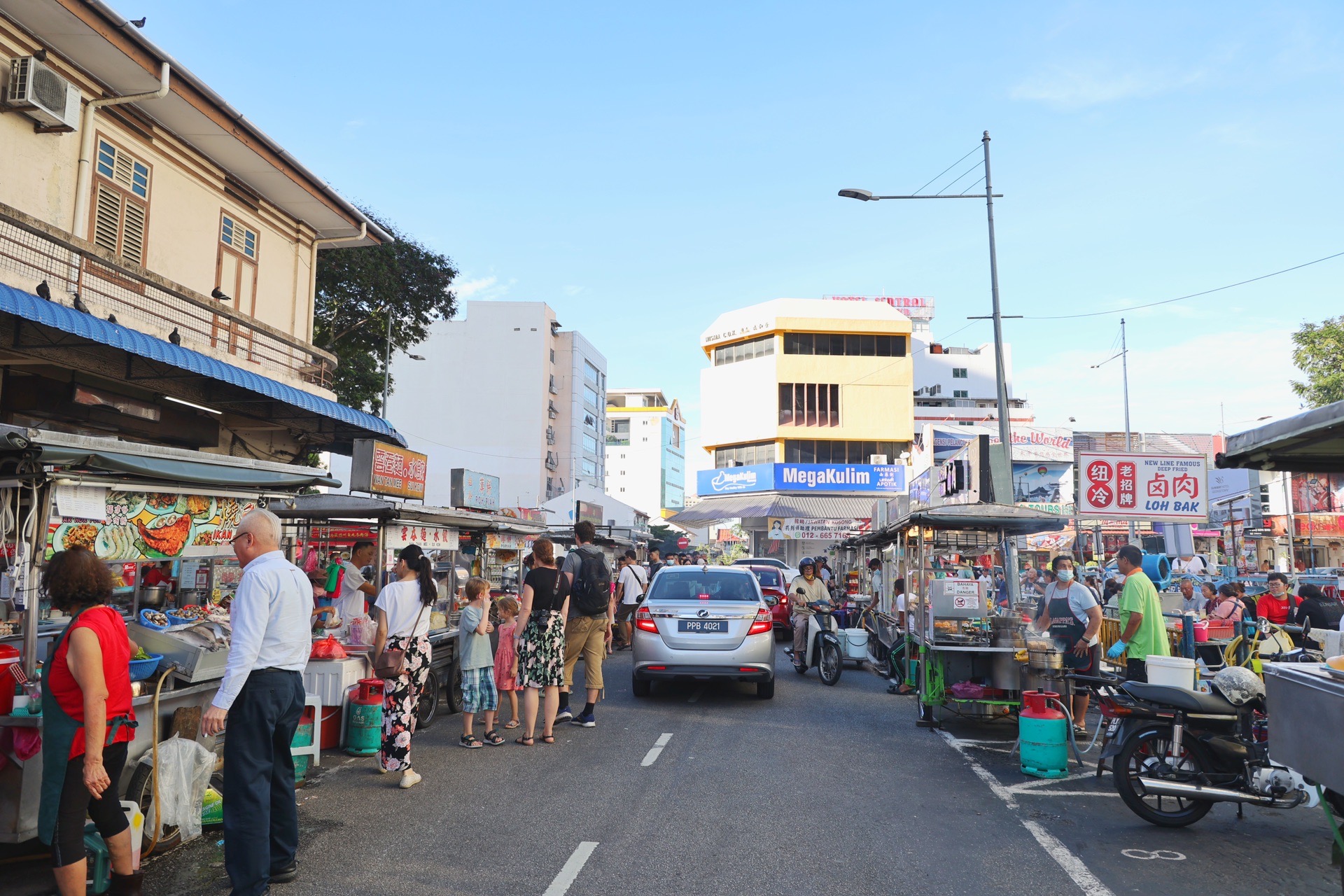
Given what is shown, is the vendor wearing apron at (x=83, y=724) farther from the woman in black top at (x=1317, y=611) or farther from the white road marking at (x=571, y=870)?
the woman in black top at (x=1317, y=611)

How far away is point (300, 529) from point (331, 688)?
438cm

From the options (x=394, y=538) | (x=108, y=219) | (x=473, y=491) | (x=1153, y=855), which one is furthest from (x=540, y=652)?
(x=108, y=219)

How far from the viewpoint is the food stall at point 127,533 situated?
491 centimetres

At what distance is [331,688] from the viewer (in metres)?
7.83

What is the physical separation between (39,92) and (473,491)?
7955 mm

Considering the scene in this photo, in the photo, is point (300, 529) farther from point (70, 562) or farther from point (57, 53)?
point (70, 562)

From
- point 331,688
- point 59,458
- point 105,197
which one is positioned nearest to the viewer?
point 59,458

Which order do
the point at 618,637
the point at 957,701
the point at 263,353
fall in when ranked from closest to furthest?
the point at 957,701, the point at 263,353, the point at 618,637

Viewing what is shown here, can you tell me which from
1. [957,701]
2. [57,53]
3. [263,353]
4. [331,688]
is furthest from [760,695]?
[57,53]

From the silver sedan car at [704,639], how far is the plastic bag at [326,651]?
3534 mm

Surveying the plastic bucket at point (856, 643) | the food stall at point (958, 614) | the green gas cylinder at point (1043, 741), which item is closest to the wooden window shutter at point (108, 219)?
the food stall at point (958, 614)

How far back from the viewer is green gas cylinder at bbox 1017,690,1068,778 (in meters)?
7.29

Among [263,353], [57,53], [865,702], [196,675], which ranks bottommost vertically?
[865,702]

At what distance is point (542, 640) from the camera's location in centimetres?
839
